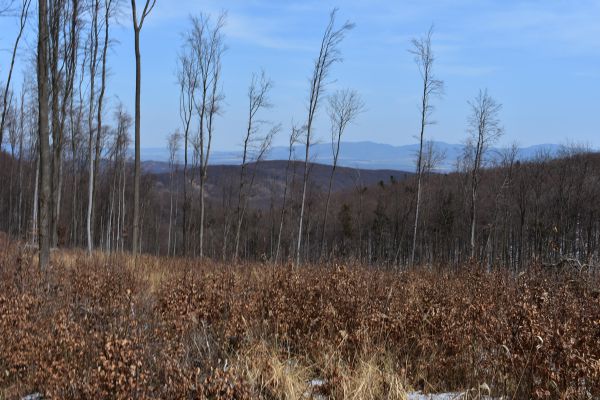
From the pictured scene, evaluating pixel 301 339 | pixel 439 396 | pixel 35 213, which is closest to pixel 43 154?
pixel 301 339

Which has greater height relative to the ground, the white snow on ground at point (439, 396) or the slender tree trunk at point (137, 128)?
the slender tree trunk at point (137, 128)

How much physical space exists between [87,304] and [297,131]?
29.1 m

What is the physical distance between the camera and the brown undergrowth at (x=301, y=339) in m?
3.99

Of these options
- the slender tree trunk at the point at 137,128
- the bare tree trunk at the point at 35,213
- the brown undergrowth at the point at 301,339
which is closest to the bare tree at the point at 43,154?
the bare tree trunk at the point at 35,213

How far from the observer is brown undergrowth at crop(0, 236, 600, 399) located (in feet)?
13.1

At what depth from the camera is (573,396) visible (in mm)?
3752

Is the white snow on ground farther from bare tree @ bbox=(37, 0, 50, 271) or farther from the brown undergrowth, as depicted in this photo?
bare tree @ bbox=(37, 0, 50, 271)

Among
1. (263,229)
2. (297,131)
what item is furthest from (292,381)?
(263,229)

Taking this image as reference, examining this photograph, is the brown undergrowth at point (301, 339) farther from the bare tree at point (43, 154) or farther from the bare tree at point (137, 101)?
the bare tree at point (137, 101)

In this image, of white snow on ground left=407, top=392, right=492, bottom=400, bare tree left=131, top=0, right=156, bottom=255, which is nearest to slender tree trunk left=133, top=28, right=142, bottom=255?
bare tree left=131, top=0, right=156, bottom=255

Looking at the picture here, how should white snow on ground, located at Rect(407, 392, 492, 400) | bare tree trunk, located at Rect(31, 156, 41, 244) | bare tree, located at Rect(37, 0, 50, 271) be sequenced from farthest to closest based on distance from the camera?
bare tree trunk, located at Rect(31, 156, 41, 244) < bare tree, located at Rect(37, 0, 50, 271) < white snow on ground, located at Rect(407, 392, 492, 400)

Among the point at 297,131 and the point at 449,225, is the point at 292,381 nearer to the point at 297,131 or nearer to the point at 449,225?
the point at 297,131

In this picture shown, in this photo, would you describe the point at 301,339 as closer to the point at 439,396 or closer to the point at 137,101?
the point at 439,396

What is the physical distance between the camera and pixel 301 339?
549cm
